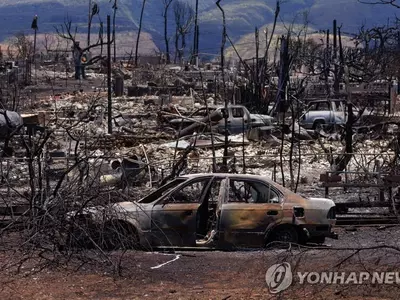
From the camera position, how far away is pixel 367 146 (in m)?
23.7

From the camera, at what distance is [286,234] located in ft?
40.2

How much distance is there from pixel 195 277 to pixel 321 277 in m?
1.57

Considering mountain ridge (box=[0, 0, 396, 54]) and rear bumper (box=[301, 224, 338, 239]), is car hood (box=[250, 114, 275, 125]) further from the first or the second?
mountain ridge (box=[0, 0, 396, 54])

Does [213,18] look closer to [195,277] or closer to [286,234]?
[286,234]

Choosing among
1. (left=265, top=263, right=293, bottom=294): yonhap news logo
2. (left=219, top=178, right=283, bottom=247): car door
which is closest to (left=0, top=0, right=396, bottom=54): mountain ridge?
(left=219, top=178, right=283, bottom=247): car door

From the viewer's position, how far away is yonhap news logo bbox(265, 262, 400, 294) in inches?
365

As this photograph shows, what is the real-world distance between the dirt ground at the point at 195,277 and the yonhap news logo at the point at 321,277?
0.24 feet

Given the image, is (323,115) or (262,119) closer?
(262,119)

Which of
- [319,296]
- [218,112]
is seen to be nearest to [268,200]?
[319,296]

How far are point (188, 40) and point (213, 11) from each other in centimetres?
2983

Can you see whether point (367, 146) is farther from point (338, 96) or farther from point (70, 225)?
point (70, 225)

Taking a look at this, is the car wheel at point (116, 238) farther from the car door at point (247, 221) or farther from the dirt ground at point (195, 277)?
the car door at point (247, 221)

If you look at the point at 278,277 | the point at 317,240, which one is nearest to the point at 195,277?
the point at 278,277

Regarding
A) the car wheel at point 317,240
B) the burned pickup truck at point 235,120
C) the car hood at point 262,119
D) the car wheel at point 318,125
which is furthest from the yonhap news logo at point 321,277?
the car wheel at point 318,125
